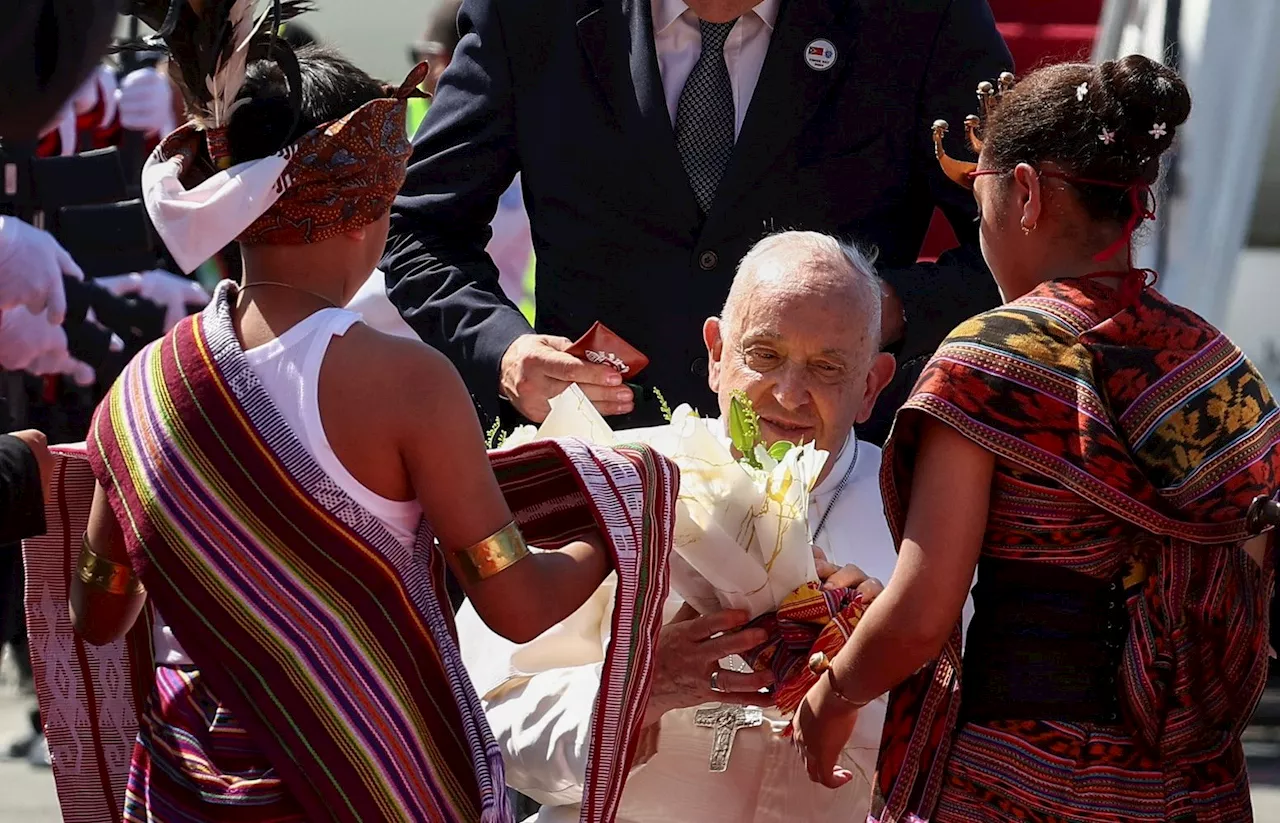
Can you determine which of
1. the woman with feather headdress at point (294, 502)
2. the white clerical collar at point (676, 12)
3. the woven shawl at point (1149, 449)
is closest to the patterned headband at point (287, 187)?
the woman with feather headdress at point (294, 502)

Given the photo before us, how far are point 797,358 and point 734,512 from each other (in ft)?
1.71

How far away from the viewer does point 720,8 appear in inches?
153

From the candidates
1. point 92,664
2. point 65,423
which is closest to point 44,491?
point 92,664

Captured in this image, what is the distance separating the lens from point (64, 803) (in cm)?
299

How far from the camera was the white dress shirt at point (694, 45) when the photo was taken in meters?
3.91

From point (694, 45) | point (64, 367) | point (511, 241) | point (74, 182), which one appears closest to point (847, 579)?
point (694, 45)

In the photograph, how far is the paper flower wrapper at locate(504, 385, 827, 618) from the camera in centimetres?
306

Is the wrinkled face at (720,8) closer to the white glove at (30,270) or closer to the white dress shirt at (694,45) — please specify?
the white dress shirt at (694,45)

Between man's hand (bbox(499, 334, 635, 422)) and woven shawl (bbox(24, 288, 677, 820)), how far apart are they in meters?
0.75

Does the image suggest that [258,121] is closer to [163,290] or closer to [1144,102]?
[1144,102]

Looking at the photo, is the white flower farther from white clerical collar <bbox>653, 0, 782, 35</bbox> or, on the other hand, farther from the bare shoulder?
white clerical collar <bbox>653, 0, 782, 35</bbox>

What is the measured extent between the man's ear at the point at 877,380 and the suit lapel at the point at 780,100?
44cm

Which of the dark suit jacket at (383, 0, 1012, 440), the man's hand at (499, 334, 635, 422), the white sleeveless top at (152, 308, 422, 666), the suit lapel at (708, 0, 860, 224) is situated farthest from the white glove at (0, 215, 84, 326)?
the white sleeveless top at (152, 308, 422, 666)

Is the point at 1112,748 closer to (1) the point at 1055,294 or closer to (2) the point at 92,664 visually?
(1) the point at 1055,294
